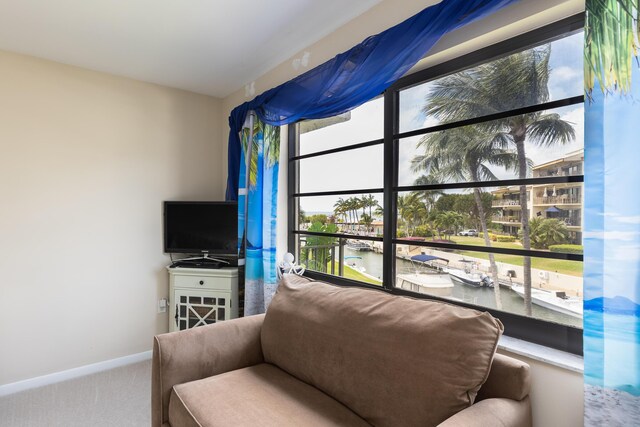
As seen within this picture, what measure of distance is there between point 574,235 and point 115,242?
3.16m

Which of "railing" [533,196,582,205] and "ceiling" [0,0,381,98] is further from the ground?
"ceiling" [0,0,381,98]

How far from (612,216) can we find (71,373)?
352 cm

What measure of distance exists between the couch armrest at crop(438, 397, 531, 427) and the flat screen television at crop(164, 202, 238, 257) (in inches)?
88.4

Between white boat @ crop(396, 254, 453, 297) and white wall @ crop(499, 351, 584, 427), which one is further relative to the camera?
Answer: white boat @ crop(396, 254, 453, 297)

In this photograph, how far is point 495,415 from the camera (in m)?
1.08

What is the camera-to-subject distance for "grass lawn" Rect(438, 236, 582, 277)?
1.33 m

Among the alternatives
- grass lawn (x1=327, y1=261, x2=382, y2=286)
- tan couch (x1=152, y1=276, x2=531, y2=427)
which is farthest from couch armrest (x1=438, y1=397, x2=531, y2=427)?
grass lawn (x1=327, y1=261, x2=382, y2=286)

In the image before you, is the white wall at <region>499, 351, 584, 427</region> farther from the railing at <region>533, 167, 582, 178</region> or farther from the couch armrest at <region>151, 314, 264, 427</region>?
the couch armrest at <region>151, 314, 264, 427</region>

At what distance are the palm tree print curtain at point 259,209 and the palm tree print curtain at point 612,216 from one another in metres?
1.90

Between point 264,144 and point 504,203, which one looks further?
point 264,144

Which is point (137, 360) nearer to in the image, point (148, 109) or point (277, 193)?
point (277, 193)

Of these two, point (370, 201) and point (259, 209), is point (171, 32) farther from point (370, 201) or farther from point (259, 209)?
point (370, 201)

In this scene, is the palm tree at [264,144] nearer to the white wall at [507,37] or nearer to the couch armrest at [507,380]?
the white wall at [507,37]

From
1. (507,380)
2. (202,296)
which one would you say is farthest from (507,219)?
(202,296)
